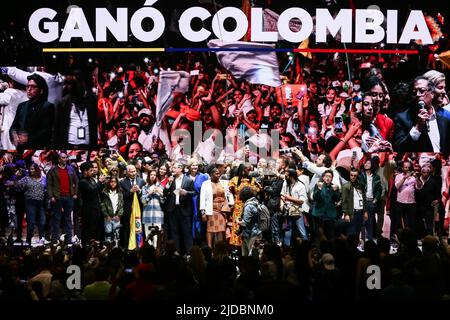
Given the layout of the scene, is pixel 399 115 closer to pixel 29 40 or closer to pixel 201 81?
pixel 201 81

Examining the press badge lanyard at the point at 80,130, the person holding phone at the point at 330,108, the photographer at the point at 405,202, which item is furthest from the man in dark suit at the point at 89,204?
the photographer at the point at 405,202

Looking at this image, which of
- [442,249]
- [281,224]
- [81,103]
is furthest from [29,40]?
[442,249]

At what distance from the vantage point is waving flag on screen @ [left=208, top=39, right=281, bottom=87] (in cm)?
1773

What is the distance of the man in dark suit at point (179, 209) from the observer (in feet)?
48.8

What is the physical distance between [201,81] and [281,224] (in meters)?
4.18

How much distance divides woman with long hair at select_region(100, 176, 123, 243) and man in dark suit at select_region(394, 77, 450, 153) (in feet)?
18.4

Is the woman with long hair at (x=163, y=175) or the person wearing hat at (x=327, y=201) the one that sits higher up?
the woman with long hair at (x=163, y=175)

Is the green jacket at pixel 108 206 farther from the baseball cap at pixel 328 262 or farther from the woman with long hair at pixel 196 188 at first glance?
the baseball cap at pixel 328 262

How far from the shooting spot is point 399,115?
1773 centimetres

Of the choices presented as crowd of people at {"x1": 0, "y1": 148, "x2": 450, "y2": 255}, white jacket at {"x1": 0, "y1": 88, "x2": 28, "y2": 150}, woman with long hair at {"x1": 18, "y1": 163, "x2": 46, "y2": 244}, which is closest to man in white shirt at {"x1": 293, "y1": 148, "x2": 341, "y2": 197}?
crowd of people at {"x1": 0, "y1": 148, "x2": 450, "y2": 255}

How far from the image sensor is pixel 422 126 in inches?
702

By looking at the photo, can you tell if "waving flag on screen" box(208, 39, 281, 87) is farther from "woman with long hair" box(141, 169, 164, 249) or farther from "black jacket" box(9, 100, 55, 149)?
"woman with long hair" box(141, 169, 164, 249)

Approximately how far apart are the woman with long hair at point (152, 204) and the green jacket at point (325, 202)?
2418 mm

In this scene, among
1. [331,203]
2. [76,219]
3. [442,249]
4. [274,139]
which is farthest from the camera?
[274,139]
